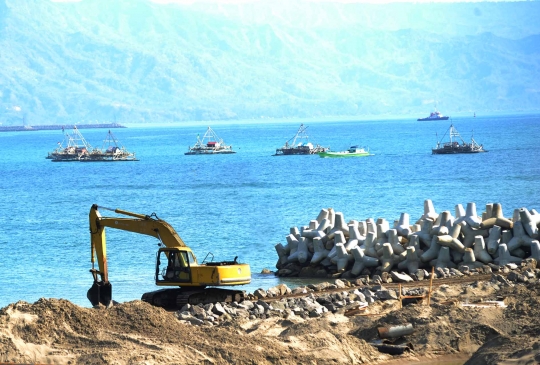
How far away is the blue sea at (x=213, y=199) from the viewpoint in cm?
3566

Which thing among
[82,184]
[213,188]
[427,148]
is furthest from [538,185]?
[427,148]

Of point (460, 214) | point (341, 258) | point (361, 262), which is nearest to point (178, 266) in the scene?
point (361, 262)

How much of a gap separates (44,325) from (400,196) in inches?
1884

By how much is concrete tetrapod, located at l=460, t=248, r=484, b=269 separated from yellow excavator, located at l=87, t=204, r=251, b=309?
7.40 metres

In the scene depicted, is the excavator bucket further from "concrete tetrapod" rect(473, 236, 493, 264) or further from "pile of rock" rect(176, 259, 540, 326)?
"concrete tetrapod" rect(473, 236, 493, 264)

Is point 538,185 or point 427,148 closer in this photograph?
point 538,185

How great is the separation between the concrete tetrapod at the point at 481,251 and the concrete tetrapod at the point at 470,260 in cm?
18

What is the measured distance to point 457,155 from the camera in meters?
120

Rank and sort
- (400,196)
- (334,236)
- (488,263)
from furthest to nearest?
1. (400,196)
2. (334,236)
3. (488,263)

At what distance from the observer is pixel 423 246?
94.6 feet

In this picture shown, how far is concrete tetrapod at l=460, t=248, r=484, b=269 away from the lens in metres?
27.4

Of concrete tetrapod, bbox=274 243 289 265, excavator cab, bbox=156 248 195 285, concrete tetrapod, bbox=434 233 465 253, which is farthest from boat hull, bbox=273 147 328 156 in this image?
excavator cab, bbox=156 248 195 285

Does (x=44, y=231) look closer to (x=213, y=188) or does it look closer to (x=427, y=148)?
(x=213, y=188)

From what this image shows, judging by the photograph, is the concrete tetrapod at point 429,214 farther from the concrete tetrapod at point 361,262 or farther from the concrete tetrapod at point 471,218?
the concrete tetrapod at point 361,262
